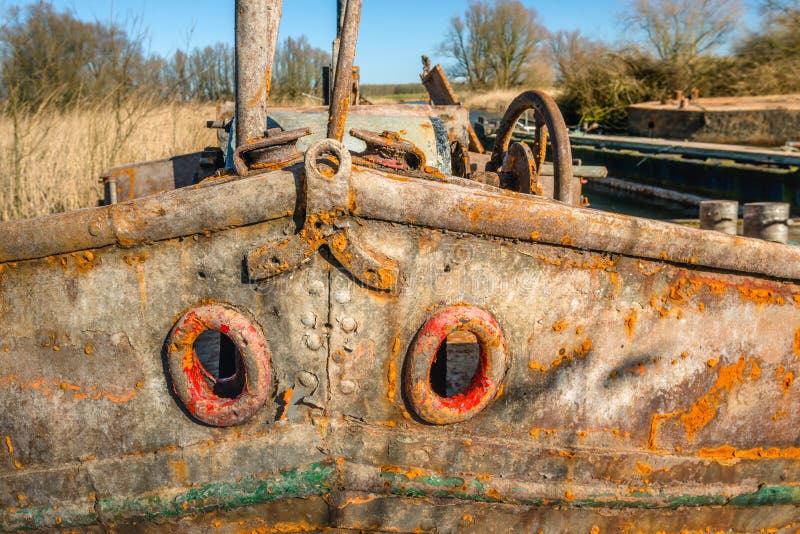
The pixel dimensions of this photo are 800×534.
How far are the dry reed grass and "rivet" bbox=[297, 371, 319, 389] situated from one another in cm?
486

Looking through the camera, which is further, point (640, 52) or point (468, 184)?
point (640, 52)

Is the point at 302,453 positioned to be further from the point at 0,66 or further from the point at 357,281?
the point at 0,66

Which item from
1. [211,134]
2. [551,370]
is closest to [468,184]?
[551,370]

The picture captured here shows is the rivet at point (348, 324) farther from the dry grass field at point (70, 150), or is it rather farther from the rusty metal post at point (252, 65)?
the dry grass field at point (70, 150)

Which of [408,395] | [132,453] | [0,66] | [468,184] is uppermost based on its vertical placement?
[0,66]

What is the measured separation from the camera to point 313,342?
1884 millimetres

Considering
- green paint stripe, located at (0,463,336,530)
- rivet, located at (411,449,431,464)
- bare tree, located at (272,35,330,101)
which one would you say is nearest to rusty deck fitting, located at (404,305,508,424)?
rivet, located at (411,449,431,464)

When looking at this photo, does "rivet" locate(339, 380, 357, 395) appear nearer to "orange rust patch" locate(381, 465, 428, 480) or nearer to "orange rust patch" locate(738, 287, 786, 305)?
"orange rust patch" locate(381, 465, 428, 480)

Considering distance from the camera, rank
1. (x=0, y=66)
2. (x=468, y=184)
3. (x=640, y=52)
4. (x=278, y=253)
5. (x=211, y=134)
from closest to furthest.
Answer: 1. (x=278, y=253)
2. (x=468, y=184)
3. (x=0, y=66)
4. (x=211, y=134)
5. (x=640, y=52)

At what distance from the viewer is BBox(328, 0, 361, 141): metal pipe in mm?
2123

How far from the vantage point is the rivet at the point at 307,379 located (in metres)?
1.90

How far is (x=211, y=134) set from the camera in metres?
10.1

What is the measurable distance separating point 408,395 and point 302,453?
368mm

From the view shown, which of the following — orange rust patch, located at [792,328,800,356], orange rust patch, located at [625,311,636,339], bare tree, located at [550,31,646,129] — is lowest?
orange rust patch, located at [792,328,800,356]
